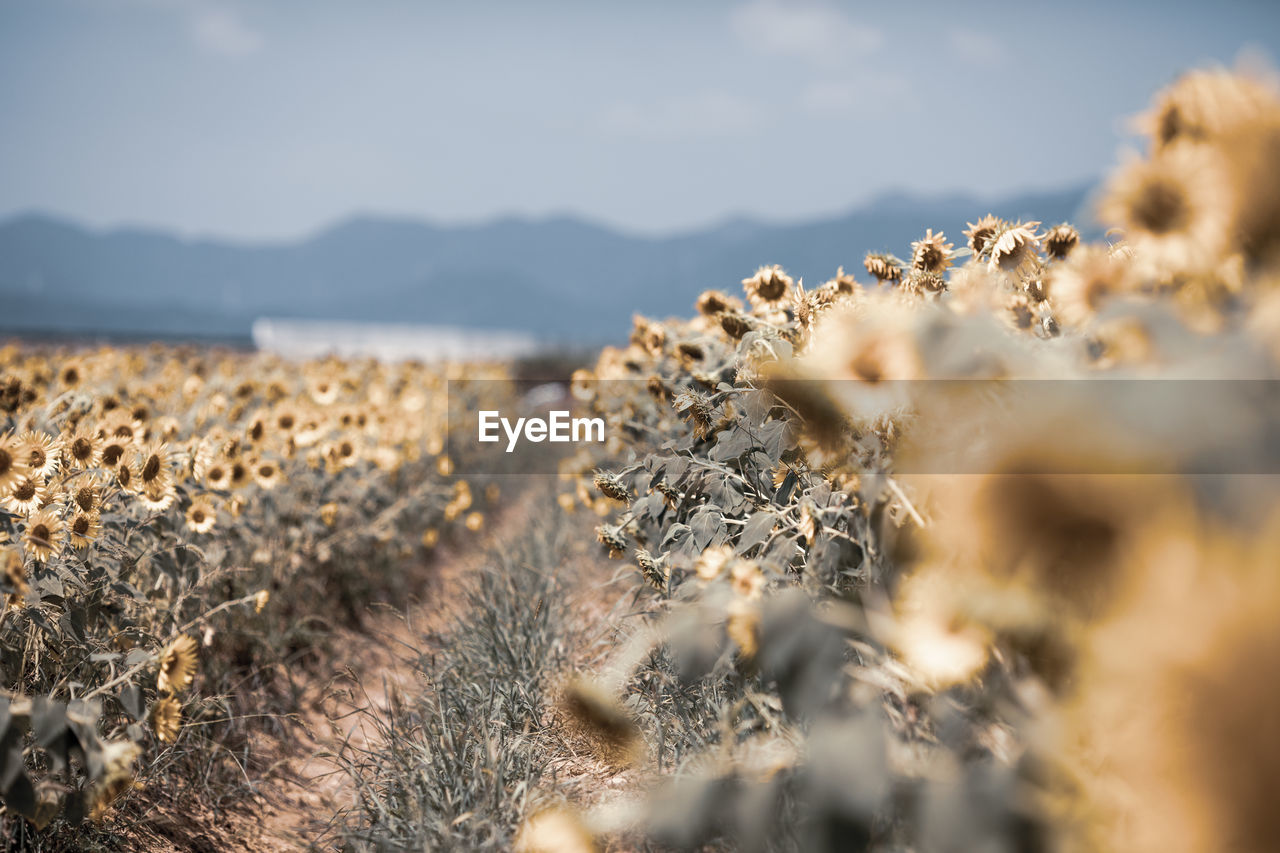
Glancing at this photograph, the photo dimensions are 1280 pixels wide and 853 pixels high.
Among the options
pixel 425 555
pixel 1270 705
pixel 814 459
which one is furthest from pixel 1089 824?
pixel 425 555

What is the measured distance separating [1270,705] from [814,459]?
99 cm

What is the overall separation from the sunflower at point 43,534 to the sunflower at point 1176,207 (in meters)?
2.35

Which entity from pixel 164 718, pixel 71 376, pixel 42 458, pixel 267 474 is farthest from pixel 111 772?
pixel 71 376

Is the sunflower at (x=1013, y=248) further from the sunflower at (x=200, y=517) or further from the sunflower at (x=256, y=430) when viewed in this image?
the sunflower at (x=256, y=430)

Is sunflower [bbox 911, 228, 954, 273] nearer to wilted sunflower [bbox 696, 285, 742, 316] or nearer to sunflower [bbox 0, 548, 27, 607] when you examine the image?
wilted sunflower [bbox 696, 285, 742, 316]

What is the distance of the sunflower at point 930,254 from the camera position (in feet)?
6.69

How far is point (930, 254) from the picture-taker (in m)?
2.05

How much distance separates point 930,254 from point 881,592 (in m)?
1.17

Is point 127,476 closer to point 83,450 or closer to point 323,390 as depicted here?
point 83,450

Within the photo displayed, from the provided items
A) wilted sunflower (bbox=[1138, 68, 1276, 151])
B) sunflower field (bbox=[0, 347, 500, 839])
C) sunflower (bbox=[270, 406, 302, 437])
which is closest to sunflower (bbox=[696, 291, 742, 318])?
wilted sunflower (bbox=[1138, 68, 1276, 151])

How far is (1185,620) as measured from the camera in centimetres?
68

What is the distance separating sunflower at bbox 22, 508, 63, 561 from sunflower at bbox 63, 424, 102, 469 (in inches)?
14.8

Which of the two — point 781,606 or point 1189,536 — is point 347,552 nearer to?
point 781,606

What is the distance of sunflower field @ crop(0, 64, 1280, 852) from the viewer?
0.75 m
